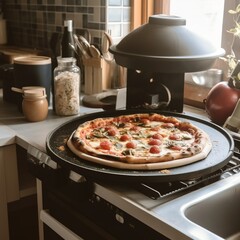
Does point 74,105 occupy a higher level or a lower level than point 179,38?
lower

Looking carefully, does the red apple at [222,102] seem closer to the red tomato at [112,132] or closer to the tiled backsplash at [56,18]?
the red tomato at [112,132]

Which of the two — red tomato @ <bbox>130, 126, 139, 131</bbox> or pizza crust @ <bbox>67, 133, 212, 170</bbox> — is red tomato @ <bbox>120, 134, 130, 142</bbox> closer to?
red tomato @ <bbox>130, 126, 139, 131</bbox>

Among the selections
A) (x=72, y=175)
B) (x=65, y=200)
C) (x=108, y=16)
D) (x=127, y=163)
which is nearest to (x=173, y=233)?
(x=127, y=163)

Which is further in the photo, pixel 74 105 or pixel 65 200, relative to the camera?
pixel 74 105

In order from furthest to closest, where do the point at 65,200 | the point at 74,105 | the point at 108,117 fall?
1. the point at 74,105
2. the point at 108,117
3. the point at 65,200

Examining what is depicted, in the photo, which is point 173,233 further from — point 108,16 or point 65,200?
point 108,16

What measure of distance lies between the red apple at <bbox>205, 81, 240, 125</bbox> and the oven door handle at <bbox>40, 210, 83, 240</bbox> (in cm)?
68

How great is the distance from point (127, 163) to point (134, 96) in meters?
0.55

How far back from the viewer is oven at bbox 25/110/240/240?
1.02m

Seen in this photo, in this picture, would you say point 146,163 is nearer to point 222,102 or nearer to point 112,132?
point 112,132

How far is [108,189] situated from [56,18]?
151 centimetres

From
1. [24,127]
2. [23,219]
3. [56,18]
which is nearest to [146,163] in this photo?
[24,127]

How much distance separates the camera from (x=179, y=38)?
4.27 ft

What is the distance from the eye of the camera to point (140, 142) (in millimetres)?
1306
